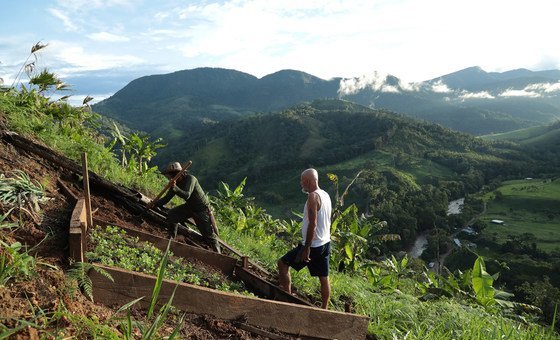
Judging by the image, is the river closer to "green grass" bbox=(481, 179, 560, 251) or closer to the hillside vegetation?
"green grass" bbox=(481, 179, 560, 251)

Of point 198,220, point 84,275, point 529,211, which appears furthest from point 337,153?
point 84,275

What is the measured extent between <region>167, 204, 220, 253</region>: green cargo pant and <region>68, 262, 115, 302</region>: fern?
3123 millimetres

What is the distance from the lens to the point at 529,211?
93.8m

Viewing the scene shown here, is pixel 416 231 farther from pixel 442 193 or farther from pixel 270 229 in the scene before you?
pixel 270 229

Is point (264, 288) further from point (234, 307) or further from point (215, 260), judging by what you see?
point (234, 307)

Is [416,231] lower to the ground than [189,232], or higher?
lower

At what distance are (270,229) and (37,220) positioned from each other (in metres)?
8.68

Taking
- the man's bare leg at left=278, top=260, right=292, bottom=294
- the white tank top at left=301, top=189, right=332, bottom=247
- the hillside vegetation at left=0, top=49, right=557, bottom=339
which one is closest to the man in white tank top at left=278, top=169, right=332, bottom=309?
the white tank top at left=301, top=189, right=332, bottom=247

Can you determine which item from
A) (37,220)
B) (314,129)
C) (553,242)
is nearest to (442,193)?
(553,242)

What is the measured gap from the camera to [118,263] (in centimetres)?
419

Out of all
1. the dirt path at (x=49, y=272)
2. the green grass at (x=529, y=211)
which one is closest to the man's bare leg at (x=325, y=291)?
the dirt path at (x=49, y=272)

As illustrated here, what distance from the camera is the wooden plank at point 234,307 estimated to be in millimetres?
3557

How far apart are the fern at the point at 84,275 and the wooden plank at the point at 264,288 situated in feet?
7.28

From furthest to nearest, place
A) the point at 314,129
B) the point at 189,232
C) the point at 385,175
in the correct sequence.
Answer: the point at 314,129 < the point at 385,175 < the point at 189,232
